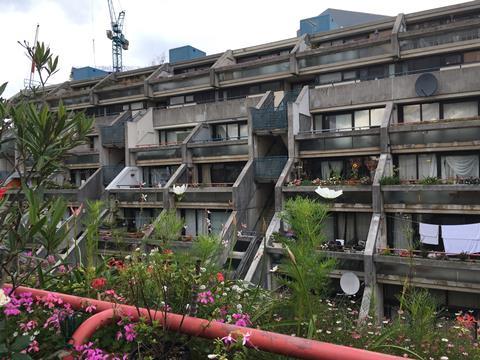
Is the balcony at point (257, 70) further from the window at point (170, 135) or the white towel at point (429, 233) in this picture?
the white towel at point (429, 233)

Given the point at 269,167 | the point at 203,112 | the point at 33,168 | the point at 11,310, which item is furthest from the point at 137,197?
the point at 11,310

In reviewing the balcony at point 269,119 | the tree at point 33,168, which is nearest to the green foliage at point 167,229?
the tree at point 33,168

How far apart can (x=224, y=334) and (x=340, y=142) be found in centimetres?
1910

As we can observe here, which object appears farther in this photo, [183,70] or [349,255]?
[183,70]

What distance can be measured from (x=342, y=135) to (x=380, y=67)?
6.43 m

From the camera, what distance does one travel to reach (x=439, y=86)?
20297mm

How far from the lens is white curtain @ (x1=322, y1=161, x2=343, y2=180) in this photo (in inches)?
865

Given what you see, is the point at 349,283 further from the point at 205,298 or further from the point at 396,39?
the point at 205,298

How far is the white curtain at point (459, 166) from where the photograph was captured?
18.6m

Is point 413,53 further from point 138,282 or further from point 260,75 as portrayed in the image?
point 138,282

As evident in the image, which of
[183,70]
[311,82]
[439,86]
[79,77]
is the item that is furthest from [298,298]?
[79,77]

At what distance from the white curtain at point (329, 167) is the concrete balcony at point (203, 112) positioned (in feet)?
20.9

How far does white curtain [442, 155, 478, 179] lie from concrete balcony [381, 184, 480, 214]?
9.43ft

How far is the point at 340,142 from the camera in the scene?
20516 millimetres
